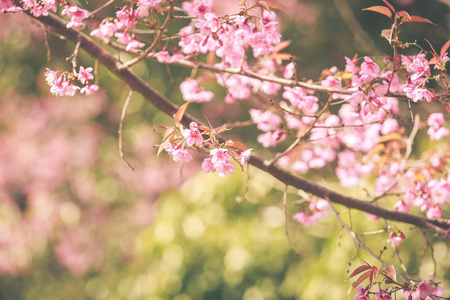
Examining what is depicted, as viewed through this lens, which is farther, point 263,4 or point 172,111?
point 172,111

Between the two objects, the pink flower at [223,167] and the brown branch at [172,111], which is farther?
the brown branch at [172,111]

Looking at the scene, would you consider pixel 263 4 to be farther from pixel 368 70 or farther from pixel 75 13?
pixel 75 13

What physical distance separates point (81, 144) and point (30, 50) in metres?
1.14

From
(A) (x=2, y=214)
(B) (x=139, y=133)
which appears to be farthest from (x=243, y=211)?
(A) (x=2, y=214)

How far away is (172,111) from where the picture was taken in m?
1.33

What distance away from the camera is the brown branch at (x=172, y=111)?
1.32m

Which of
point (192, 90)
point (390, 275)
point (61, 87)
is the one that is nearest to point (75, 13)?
point (61, 87)

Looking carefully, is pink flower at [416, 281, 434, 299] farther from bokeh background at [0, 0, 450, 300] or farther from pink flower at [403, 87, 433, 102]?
bokeh background at [0, 0, 450, 300]

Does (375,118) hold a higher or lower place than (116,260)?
higher

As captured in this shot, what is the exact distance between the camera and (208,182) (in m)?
2.70

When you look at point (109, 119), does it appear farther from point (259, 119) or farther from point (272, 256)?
point (259, 119)

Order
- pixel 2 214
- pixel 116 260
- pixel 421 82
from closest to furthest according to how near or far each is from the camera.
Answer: pixel 421 82 → pixel 116 260 → pixel 2 214

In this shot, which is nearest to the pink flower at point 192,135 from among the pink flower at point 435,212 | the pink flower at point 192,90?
the pink flower at point 192,90

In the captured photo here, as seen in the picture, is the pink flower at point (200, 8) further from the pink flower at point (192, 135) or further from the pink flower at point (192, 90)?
the pink flower at point (192, 90)
